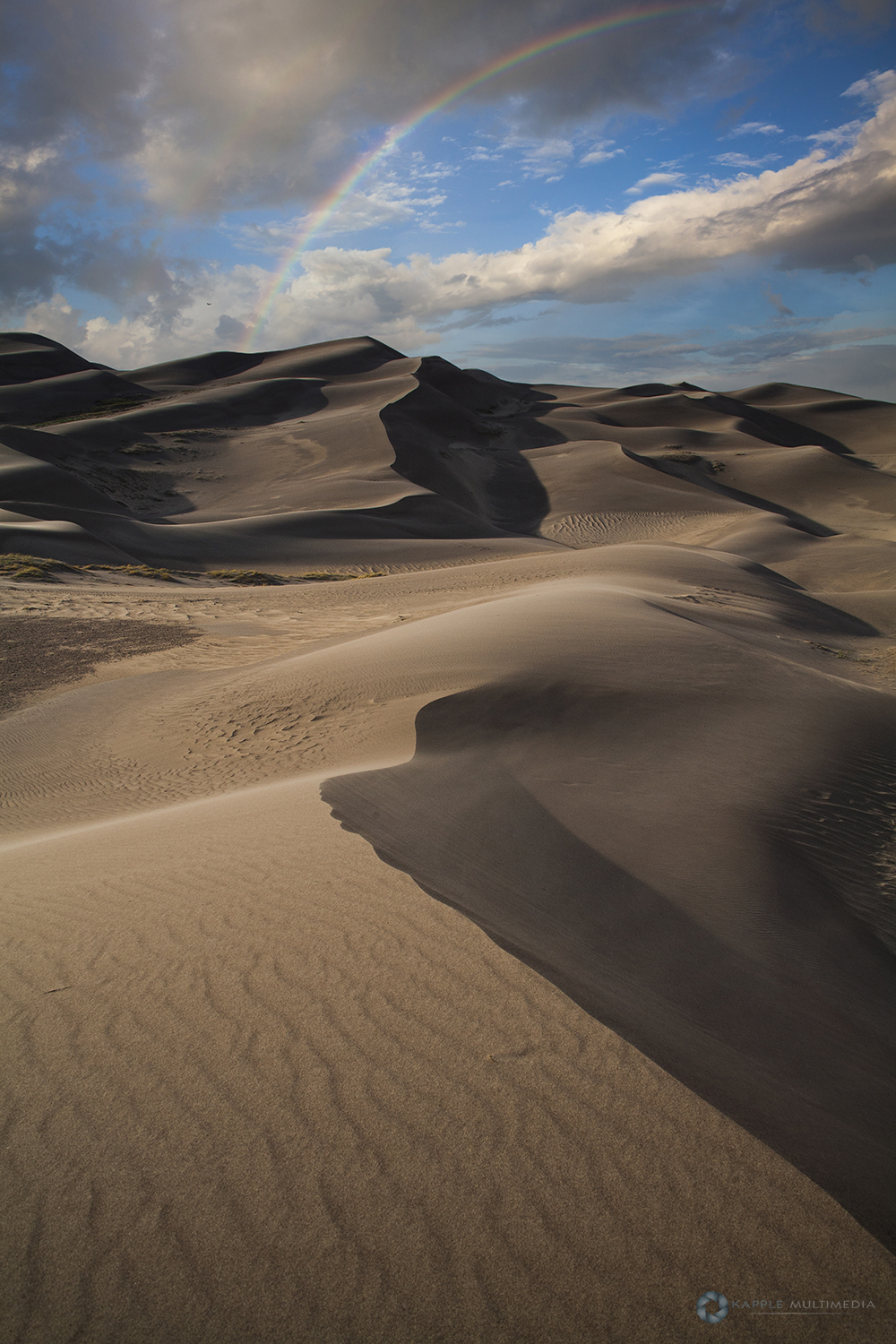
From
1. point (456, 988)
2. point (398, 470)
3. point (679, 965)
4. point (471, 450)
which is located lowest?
point (679, 965)

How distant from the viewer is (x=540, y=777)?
4555mm

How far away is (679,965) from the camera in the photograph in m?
2.88

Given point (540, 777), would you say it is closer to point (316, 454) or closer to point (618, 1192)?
point (618, 1192)

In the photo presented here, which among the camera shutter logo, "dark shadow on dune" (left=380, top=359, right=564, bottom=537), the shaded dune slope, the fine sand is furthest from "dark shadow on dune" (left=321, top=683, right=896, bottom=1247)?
"dark shadow on dune" (left=380, top=359, right=564, bottom=537)

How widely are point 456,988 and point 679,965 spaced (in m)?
1.06

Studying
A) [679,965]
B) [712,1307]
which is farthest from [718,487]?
[712,1307]

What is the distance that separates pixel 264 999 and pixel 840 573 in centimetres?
2323

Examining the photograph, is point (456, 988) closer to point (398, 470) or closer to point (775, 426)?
point (398, 470)

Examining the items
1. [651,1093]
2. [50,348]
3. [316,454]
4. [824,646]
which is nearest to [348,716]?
[651,1093]

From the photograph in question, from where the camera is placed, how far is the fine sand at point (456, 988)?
1575 mm

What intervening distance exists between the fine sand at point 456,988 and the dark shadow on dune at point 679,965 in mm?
18

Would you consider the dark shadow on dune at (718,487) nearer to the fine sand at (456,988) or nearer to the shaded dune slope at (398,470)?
the shaded dune slope at (398,470)

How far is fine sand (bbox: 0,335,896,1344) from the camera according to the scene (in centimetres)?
158

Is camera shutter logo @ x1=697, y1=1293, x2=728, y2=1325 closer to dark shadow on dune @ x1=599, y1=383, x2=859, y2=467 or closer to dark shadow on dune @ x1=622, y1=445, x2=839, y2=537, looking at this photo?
dark shadow on dune @ x1=622, y1=445, x2=839, y2=537
